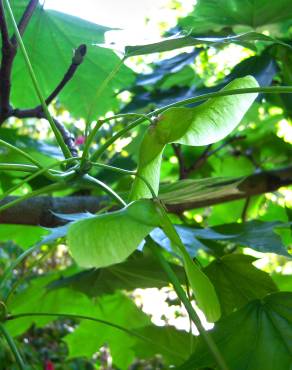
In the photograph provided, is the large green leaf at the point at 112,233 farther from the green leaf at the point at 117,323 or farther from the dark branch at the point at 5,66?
the green leaf at the point at 117,323

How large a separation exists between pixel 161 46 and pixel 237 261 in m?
0.25

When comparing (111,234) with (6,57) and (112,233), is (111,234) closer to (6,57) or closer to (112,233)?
(112,233)

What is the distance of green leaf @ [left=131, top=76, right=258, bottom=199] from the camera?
1.44 ft

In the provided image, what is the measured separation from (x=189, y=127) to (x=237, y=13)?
0.37 meters

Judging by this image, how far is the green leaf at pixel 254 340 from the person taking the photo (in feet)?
1.53

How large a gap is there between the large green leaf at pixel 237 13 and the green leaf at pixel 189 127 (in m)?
0.30

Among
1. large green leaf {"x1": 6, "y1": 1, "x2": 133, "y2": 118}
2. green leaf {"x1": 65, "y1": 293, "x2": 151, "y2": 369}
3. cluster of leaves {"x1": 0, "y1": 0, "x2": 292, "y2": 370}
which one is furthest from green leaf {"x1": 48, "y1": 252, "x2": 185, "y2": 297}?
large green leaf {"x1": 6, "y1": 1, "x2": 133, "y2": 118}

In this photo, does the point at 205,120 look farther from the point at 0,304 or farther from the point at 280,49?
the point at 280,49

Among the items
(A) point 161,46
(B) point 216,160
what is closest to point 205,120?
(A) point 161,46

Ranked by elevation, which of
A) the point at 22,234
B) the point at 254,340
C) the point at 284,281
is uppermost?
the point at 22,234

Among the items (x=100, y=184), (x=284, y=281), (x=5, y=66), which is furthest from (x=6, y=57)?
(x=284, y=281)

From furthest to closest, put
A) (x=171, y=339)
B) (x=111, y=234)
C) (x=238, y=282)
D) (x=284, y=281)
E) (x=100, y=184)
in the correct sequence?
1. (x=284, y=281)
2. (x=171, y=339)
3. (x=238, y=282)
4. (x=100, y=184)
5. (x=111, y=234)

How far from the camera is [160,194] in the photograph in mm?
671

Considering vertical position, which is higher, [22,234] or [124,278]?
[22,234]
